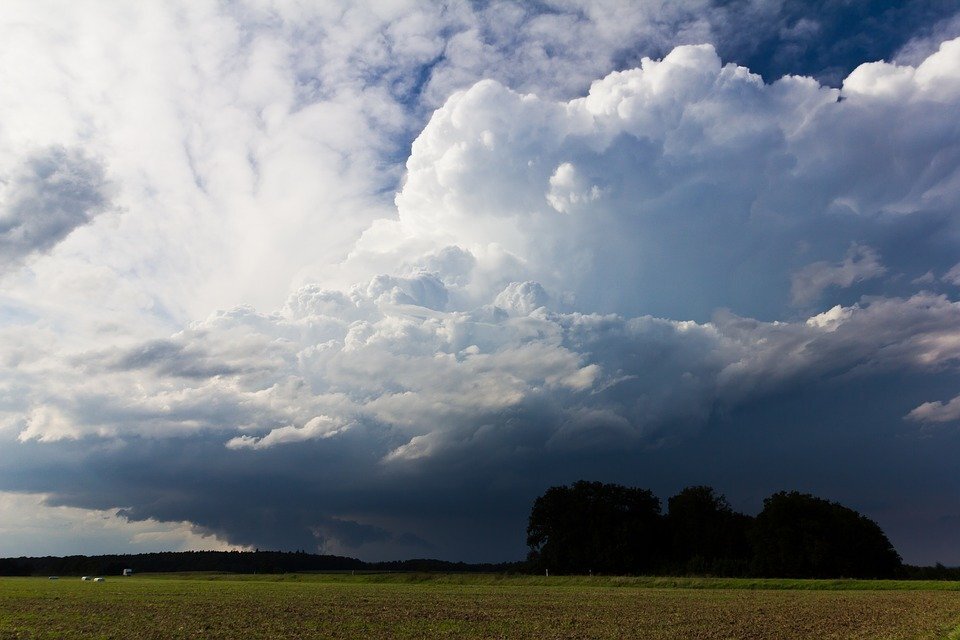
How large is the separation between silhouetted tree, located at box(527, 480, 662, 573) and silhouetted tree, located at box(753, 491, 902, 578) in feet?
66.9

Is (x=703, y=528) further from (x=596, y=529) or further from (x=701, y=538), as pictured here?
(x=596, y=529)

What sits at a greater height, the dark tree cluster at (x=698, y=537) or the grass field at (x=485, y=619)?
the dark tree cluster at (x=698, y=537)

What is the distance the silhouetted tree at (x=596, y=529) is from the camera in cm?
12050

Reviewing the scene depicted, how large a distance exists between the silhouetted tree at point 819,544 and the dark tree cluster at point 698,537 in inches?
5.8

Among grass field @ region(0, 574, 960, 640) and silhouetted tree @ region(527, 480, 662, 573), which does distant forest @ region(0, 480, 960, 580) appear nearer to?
silhouetted tree @ region(527, 480, 662, 573)

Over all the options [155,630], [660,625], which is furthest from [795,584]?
[155,630]

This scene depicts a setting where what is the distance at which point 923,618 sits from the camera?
36.2 m

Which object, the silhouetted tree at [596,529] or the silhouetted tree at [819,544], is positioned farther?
the silhouetted tree at [596,529]

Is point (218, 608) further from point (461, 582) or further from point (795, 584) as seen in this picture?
point (795, 584)

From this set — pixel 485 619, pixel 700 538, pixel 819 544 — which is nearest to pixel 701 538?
pixel 700 538

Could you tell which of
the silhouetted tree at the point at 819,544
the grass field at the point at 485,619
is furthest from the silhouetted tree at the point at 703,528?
the grass field at the point at 485,619

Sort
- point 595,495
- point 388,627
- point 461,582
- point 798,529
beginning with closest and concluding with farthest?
point 388,627 < point 461,582 < point 798,529 < point 595,495

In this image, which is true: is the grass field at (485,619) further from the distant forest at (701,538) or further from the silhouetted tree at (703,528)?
the silhouetted tree at (703,528)

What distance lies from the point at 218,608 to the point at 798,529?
94502 mm
